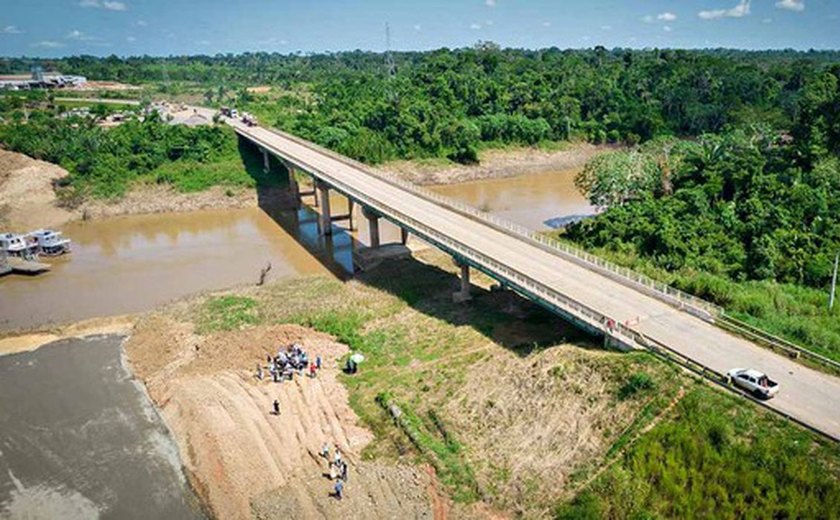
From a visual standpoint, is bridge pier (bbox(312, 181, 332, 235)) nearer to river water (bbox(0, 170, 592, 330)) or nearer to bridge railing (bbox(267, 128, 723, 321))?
river water (bbox(0, 170, 592, 330))

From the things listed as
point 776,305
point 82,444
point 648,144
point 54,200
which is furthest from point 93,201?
point 776,305

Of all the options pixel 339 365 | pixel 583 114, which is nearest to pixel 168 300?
pixel 339 365

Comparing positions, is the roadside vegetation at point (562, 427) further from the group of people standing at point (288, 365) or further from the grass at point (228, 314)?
the grass at point (228, 314)

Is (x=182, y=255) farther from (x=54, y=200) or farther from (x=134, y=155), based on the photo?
(x=134, y=155)

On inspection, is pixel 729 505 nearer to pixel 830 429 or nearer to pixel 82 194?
pixel 830 429

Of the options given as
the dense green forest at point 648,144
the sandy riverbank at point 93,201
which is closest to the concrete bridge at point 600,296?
the dense green forest at point 648,144

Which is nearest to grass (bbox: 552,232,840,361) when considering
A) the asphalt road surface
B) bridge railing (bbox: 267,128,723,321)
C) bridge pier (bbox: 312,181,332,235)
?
bridge railing (bbox: 267,128,723,321)
